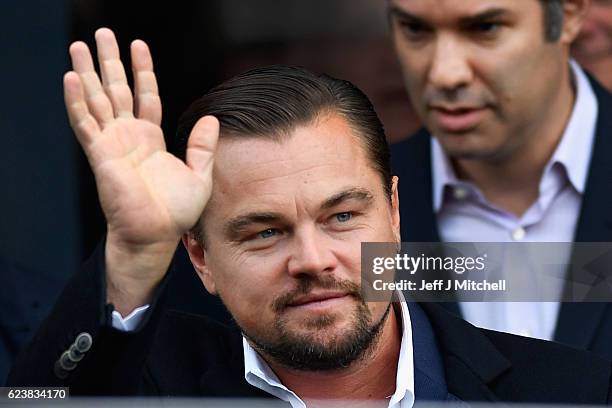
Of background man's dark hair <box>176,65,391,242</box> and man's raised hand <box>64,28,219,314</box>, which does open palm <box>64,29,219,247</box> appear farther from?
background man's dark hair <box>176,65,391,242</box>

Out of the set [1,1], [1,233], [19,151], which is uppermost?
[1,1]

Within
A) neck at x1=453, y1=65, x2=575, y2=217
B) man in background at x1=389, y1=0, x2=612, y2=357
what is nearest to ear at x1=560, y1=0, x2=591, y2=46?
man in background at x1=389, y1=0, x2=612, y2=357

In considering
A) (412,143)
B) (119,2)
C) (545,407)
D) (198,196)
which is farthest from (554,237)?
(119,2)

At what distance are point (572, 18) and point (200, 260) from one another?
47.4 inches

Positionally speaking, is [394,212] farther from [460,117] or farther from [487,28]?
[487,28]

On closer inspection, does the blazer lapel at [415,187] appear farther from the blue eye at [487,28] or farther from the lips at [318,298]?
the lips at [318,298]

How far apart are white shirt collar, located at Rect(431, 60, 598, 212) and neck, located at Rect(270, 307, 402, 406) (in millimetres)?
752

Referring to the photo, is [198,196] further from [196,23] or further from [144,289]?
[196,23]

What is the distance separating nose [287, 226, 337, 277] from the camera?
2.33 metres

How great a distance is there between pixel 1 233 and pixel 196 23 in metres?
0.76

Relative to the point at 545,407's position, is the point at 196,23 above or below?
above

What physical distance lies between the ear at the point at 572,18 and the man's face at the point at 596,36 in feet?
0.49

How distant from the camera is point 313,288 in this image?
234cm

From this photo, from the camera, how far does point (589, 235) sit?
292 cm
